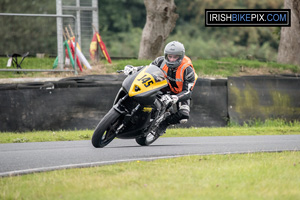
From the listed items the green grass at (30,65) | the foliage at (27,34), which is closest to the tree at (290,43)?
the foliage at (27,34)

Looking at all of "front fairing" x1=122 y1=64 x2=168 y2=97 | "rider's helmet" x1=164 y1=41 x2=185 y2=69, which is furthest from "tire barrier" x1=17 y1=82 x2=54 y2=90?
"front fairing" x1=122 y1=64 x2=168 y2=97

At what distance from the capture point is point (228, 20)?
55.0 feet

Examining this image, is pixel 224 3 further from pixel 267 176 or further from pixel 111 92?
pixel 267 176

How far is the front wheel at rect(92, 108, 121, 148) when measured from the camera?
25.7ft

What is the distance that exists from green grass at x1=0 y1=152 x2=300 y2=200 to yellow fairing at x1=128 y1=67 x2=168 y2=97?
1.18m

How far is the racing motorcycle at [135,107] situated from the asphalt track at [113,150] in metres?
0.33

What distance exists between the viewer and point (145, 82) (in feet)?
26.3

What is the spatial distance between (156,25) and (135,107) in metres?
11.1

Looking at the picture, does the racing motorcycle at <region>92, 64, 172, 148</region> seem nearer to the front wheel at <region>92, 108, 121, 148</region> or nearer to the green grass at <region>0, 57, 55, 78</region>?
the front wheel at <region>92, 108, 121, 148</region>

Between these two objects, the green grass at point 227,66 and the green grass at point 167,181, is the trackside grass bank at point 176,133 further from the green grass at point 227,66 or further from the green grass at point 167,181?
the green grass at point 167,181

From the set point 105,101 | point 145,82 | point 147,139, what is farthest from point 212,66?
point 145,82

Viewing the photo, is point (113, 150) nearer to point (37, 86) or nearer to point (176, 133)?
point (176, 133)

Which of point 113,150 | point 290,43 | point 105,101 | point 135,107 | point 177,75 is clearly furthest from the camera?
point 290,43

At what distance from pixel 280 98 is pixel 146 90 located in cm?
680
